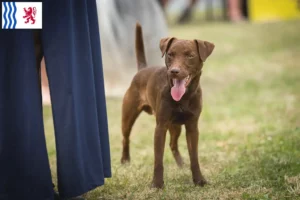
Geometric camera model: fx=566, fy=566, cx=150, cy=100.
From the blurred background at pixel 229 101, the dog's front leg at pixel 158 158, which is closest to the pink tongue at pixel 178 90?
the dog's front leg at pixel 158 158

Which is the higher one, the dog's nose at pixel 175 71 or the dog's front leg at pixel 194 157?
the dog's nose at pixel 175 71

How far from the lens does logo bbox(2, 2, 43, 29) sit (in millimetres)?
3674

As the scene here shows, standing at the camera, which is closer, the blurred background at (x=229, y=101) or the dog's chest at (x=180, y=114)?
the dog's chest at (x=180, y=114)

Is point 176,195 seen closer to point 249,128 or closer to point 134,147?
point 134,147

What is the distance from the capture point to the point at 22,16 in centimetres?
370

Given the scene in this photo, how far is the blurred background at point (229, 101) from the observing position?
4.57 metres

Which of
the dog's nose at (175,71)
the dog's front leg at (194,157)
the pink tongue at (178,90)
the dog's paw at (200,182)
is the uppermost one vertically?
the dog's nose at (175,71)

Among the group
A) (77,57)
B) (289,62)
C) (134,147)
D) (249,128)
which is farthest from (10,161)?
(289,62)

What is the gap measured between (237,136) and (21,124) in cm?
359

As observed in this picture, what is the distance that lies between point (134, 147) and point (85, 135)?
260 cm

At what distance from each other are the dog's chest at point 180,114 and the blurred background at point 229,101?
1.75 ft

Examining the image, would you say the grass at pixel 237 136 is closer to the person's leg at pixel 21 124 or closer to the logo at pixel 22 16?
the person's leg at pixel 21 124

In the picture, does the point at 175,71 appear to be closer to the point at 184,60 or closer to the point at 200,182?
the point at 184,60

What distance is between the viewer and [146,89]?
16.0 ft
